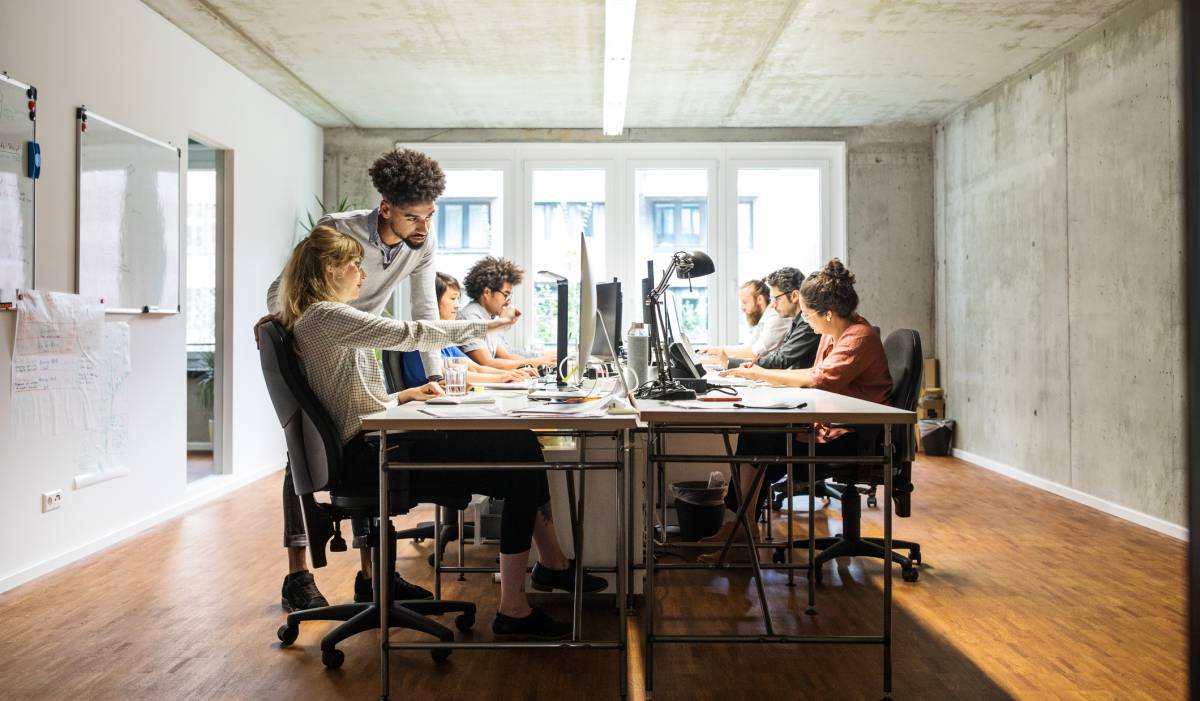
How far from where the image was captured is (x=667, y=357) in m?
2.92

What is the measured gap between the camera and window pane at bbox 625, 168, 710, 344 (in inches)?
290

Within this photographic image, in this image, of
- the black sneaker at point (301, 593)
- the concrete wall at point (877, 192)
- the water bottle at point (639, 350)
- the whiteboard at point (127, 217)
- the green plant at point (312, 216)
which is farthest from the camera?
the concrete wall at point (877, 192)

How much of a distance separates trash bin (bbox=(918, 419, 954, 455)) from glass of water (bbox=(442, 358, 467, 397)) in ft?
16.9

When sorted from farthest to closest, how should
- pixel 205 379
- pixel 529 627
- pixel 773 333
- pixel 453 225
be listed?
pixel 453 225
pixel 205 379
pixel 773 333
pixel 529 627

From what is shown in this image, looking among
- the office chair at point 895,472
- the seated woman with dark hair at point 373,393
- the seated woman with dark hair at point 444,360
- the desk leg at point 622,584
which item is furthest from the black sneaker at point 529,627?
the office chair at point 895,472

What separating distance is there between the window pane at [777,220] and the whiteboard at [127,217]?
467 cm

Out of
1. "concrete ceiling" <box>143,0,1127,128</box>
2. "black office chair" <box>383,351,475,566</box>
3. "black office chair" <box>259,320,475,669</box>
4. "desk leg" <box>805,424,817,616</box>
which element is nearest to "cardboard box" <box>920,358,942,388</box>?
"concrete ceiling" <box>143,0,1127,128</box>

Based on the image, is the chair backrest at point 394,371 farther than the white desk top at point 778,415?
Yes

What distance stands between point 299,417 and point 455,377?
59 cm

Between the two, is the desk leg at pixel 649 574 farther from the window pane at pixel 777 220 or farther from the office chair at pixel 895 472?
the window pane at pixel 777 220

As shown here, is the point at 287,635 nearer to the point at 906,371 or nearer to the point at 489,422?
the point at 489,422

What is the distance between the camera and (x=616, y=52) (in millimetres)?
4734

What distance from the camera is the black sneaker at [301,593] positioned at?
2811 millimetres

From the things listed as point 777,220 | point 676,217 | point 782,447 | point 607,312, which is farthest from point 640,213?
point 782,447
